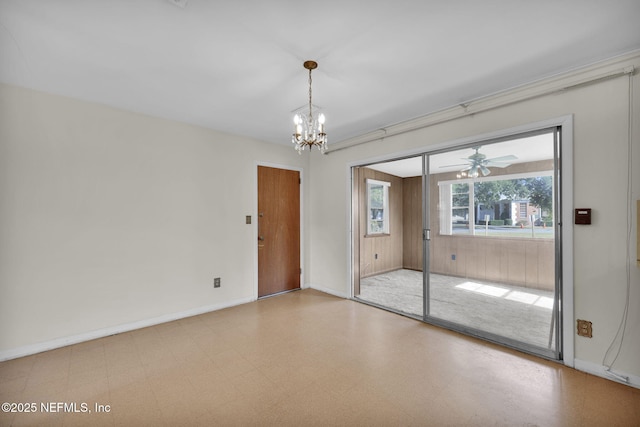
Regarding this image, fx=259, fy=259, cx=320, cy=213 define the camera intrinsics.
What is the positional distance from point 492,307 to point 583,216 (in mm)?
1313

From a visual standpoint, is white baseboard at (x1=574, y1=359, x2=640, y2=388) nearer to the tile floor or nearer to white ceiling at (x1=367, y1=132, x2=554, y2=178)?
the tile floor

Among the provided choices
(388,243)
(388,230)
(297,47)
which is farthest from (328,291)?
(297,47)

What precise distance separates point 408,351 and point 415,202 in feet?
11.9

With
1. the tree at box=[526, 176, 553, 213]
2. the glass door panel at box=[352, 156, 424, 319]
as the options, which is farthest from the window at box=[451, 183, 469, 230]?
the glass door panel at box=[352, 156, 424, 319]

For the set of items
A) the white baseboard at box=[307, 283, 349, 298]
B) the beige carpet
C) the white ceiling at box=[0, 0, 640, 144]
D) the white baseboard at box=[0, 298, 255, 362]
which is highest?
the white ceiling at box=[0, 0, 640, 144]

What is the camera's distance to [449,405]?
1826mm

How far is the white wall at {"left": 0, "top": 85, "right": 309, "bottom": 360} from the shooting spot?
2467 mm

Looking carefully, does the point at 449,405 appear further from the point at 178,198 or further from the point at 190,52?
the point at 178,198

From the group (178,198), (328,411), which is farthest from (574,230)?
(178,198)

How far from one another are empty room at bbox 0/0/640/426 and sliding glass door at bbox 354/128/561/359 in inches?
0.9

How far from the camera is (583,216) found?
2.20 m

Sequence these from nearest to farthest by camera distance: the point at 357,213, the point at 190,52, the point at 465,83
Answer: the point at 190,52, the point at 465,83, the point at 357,213

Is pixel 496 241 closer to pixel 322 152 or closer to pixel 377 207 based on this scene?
pixel 322 152

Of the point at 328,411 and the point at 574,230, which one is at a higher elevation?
the point at 574,230
